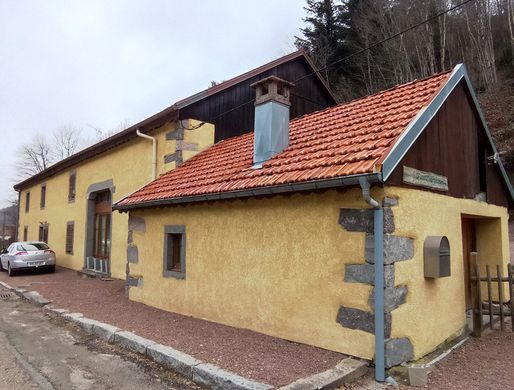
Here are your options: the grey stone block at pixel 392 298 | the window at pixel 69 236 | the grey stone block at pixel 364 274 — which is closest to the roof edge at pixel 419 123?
the grey stone block at pixel 364 274

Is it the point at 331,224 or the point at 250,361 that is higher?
the point at 331,224

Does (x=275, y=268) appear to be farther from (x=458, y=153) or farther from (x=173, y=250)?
(x=458, y=153)

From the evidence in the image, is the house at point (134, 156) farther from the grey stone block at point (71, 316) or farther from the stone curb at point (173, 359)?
the stone curb at point (173, 359)

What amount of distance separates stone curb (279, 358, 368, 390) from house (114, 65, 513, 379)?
201 millimetres

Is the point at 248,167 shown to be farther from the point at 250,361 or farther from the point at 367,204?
the point at 250,361

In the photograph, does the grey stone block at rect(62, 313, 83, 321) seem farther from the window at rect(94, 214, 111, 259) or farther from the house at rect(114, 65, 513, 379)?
the window at rect(94, 214, 111, 259)

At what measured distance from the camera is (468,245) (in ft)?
26.0

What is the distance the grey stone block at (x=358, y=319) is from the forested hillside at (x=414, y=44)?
2134cm

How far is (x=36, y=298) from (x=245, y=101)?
24.2 feet

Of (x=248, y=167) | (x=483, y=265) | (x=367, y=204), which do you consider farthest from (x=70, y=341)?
(x=483, y=265)

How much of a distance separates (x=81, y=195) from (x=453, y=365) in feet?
45.0

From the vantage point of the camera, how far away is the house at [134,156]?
33.8 feet

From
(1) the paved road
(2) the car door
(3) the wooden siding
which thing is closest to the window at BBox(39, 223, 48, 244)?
(2) the car door

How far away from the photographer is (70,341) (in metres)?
6.36
